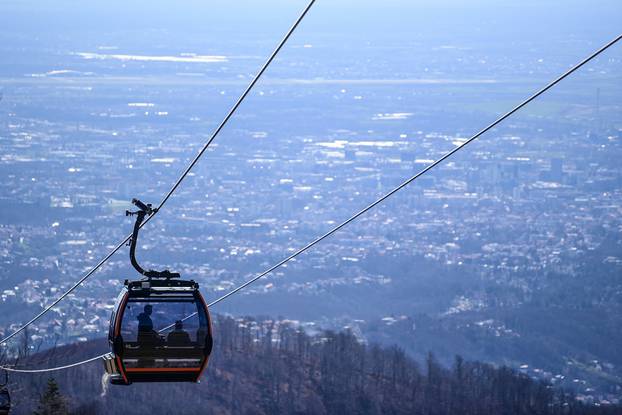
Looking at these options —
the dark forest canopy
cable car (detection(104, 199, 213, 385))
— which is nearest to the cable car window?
cable car (detection(104, 199, 213, 385))

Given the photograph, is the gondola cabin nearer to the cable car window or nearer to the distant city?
the cable car window

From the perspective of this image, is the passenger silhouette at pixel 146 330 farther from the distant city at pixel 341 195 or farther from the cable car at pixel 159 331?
the distant city at pixel 341 195

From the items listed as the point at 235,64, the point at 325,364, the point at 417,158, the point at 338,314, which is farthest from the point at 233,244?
the point at 235,64

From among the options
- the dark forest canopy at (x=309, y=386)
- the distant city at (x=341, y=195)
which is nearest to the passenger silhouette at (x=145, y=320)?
the dark forest canopy at (x=309, y=386)

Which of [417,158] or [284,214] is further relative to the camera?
[417,158]

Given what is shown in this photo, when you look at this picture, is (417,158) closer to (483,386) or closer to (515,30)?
(515,30)

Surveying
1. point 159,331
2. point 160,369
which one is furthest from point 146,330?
point 160,369
